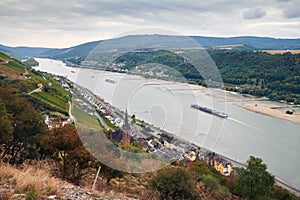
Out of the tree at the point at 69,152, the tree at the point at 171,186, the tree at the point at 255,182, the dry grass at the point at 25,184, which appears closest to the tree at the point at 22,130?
the tree at the point at 69,152

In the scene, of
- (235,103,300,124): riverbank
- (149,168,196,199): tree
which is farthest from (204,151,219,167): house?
(235,103,300,124): riverbank

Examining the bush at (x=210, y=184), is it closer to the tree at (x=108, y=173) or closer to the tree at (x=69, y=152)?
the tree at (x=108, y=173)

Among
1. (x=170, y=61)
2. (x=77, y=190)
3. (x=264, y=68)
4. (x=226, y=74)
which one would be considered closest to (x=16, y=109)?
(x=77, y=190)

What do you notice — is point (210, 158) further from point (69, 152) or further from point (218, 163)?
point (69, 152)

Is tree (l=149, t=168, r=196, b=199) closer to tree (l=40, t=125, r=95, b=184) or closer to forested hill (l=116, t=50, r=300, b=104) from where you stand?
tree (l=40, t=125, r=95, b=184)

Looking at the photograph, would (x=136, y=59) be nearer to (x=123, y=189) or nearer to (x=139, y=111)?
(x=139, y=111)

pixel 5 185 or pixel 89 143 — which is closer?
pixel 5 185
